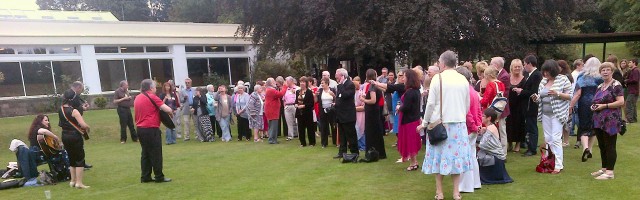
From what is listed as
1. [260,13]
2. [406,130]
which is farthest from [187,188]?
[260,13]

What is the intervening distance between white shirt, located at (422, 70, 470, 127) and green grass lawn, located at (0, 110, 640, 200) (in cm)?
110

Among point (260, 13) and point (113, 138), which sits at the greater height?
point (260, 13)

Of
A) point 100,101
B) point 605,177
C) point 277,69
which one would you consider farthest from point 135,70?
point 605,177

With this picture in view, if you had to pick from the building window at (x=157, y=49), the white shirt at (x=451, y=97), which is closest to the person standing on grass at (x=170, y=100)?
the white shirt at (x=451, y=97)

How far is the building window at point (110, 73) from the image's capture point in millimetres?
22406

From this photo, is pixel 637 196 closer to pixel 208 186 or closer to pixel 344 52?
pixel 208 186

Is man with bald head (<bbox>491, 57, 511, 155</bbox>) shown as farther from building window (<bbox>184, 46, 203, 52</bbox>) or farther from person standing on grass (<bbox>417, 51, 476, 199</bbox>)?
building window (<bbox>184, 46, 203, 52</bbox>)

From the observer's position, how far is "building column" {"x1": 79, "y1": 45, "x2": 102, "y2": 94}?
850 inches

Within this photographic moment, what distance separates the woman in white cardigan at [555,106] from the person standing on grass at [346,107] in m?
2.85

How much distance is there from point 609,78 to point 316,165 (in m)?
4.35

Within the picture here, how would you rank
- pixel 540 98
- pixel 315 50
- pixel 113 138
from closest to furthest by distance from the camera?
1. pixel 540 98
2. pixel 113 138
3. pixel 315 50

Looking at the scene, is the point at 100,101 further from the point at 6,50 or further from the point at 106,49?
the point at 6,50

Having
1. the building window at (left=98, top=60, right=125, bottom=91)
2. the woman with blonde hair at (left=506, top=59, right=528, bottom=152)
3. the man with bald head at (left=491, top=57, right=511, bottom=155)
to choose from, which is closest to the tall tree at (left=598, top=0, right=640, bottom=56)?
the woman with blonde hair at (left=506, top=59, right=528, bottom=152)

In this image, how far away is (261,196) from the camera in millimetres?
5754
